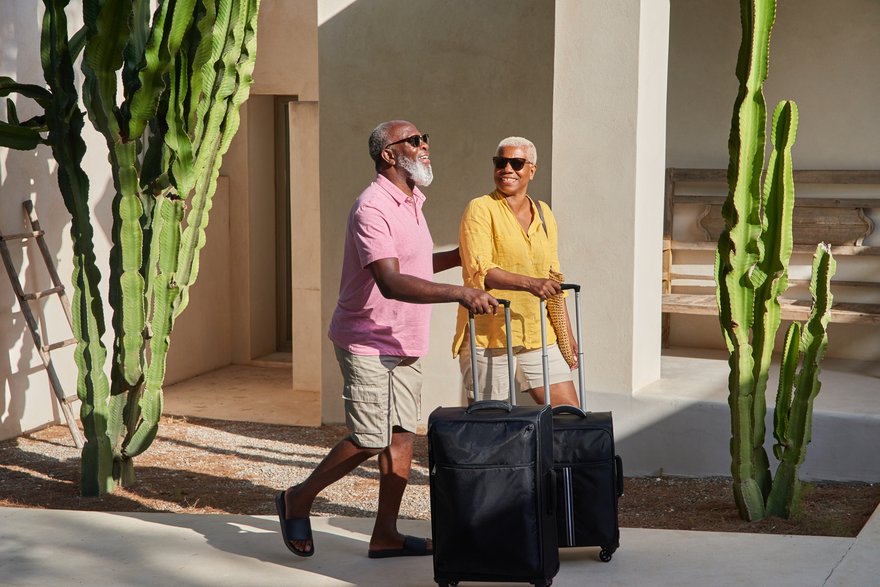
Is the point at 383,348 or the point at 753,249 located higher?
the point at 753,249

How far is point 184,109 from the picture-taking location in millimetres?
6141

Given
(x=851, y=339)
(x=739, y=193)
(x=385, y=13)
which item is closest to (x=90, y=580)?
(x=739, y=193)

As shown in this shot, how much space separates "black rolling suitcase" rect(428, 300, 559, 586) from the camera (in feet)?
12.6

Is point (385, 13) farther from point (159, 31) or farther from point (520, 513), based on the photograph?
point (520, 513)

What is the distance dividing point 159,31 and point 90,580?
2.83 m

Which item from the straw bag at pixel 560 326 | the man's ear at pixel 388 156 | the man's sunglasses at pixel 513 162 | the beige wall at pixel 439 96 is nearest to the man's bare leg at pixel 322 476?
the man's ear at pixel 388 156

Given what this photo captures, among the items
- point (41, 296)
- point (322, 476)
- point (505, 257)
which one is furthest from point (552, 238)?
point (41, 296)

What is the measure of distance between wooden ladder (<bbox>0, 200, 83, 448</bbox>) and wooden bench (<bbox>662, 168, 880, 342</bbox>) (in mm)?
4275

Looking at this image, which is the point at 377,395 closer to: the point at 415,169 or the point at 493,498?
the point at 493,498

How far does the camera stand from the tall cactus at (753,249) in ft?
16.9

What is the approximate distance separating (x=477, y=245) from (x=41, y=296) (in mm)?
4153

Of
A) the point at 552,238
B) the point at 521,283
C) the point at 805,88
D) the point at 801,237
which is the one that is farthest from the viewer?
the point at 801,237

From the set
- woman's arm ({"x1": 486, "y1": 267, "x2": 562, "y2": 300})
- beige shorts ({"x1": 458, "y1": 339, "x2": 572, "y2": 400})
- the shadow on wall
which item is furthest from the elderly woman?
the shadow on wall

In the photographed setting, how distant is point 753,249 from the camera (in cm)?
529
